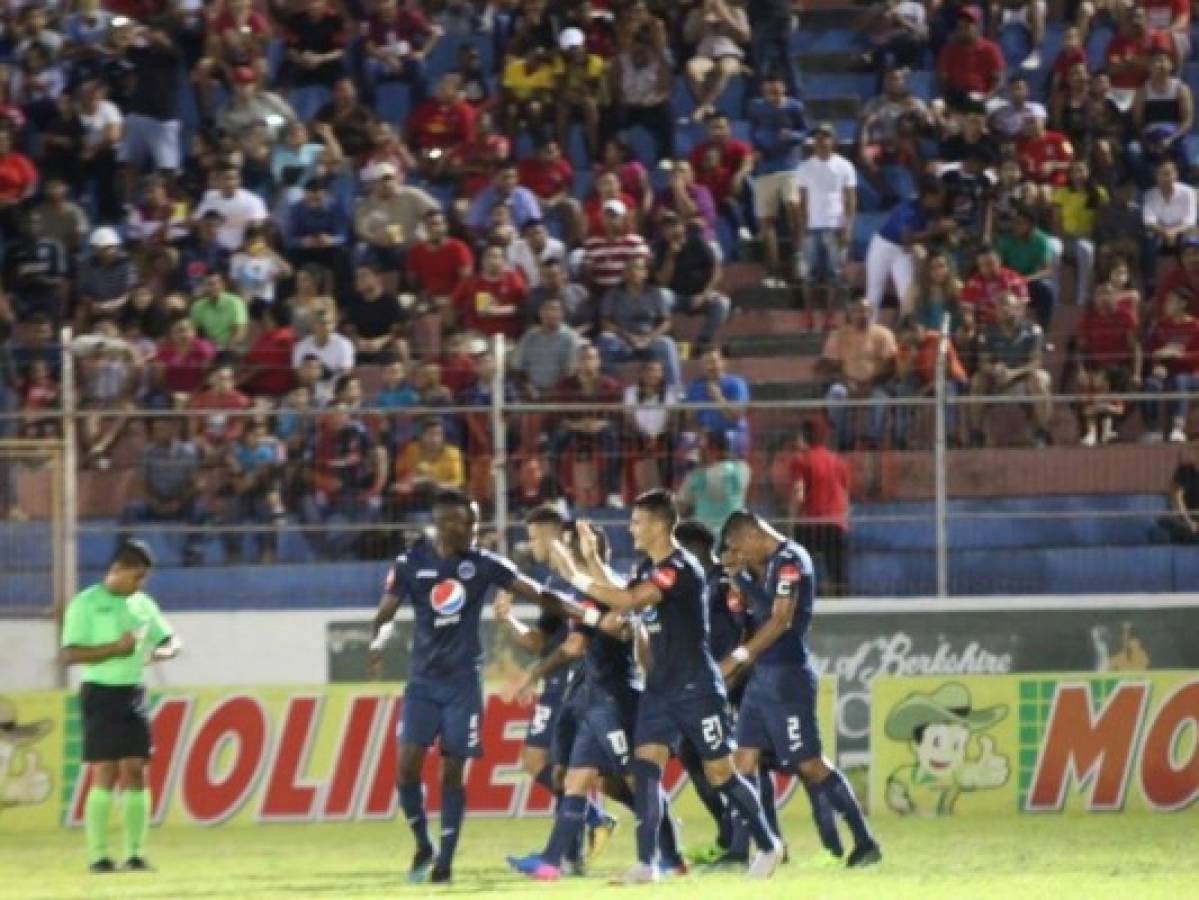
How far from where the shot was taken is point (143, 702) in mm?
19406

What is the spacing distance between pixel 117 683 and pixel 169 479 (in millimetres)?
3946

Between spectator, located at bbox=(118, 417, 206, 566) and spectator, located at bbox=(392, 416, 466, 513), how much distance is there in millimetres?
1474

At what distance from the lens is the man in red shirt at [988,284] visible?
84.5 ft

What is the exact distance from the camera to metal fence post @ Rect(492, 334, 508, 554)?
908 inches

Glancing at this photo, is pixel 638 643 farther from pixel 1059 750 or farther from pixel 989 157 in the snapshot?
pixel 989 157

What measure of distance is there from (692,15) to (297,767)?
9.49m

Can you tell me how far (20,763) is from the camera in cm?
2328

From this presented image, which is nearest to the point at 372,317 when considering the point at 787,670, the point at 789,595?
the point at 787,670

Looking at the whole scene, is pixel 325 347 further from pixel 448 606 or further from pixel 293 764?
pixel 448 606

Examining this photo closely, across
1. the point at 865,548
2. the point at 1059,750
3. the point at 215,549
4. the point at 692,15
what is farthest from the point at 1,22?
the point at 1059,750

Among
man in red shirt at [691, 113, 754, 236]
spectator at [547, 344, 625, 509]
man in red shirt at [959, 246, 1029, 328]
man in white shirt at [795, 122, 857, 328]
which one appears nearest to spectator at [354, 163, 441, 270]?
man in red shirt at [691, 113, 754, 236]

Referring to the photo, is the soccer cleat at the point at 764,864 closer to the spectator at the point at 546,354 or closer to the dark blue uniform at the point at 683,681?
the dark blue uniform at the point at 683,681

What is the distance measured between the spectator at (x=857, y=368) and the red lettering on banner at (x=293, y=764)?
4.41 meters

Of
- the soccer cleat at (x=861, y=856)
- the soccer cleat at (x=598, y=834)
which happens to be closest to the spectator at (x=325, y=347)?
the soccer cleat at (x=598, y=834)
